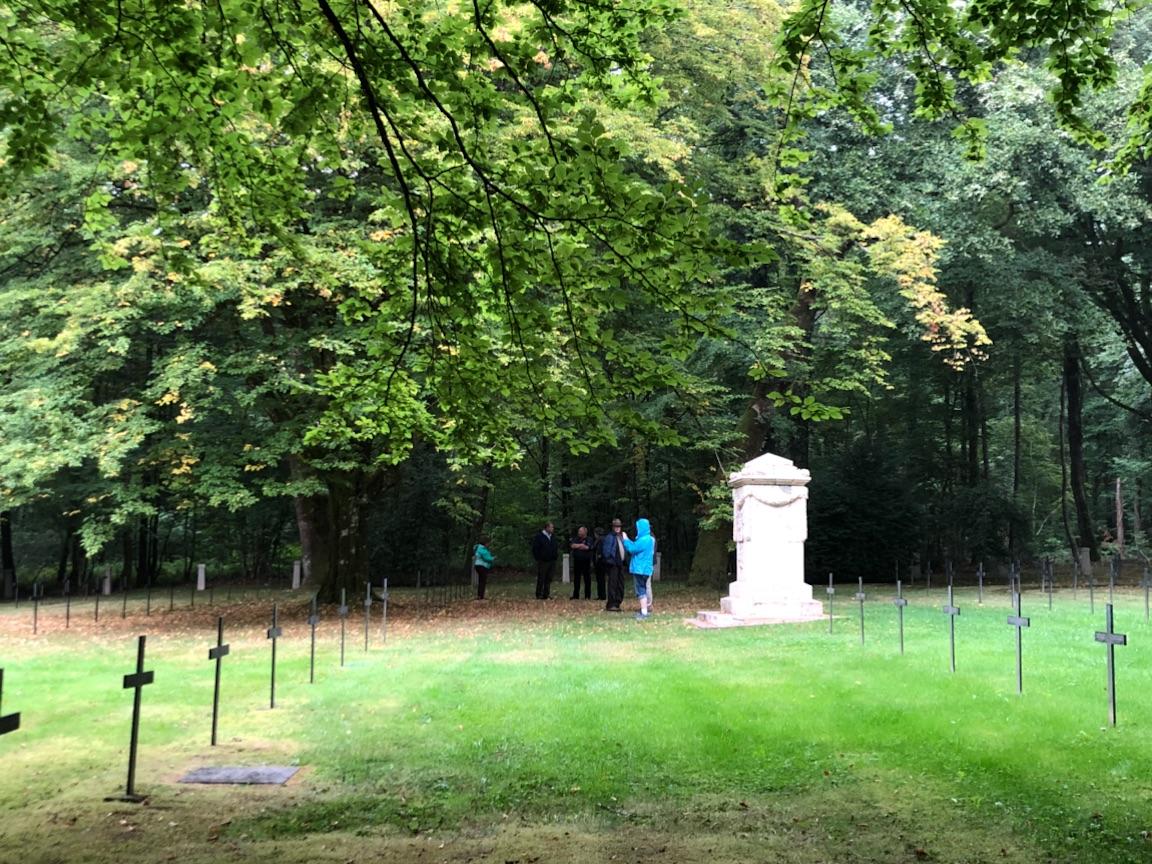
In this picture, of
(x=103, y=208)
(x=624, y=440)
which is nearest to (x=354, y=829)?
(x=103, y=208)

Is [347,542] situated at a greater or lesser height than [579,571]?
greater

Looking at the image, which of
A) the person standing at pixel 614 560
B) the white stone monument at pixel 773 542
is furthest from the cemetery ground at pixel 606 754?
the person standing at pixel 614 560

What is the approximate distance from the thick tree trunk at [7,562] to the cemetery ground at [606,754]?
16.1m

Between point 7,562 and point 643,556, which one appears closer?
point 643,556

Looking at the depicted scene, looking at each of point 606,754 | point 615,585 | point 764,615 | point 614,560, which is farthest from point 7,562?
point 606,754

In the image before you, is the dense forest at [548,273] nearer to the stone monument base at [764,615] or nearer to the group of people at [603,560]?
the group of people at [603,560]

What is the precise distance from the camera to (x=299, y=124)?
5.72 m

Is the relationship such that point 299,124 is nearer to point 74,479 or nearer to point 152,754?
point 152,754

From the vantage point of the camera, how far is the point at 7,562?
27.3 metres

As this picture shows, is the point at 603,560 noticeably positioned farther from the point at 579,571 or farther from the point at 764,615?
the point at 764,615

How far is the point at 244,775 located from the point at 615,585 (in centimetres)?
1088

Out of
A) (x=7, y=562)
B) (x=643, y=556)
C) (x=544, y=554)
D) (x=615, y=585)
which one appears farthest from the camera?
(x=7, y=562)

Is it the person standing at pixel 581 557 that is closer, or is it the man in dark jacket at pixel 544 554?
the man in dark jacket at pixel 544 554

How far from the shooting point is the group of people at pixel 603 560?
1519 centimetres
